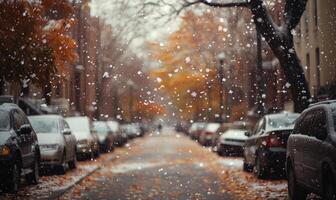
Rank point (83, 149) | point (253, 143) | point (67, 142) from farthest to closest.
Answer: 1. point (83, 149)
2. point (67, 142)
3. point (253, 143)

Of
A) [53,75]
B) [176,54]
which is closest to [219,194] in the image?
[53,75]

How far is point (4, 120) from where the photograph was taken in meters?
15.4

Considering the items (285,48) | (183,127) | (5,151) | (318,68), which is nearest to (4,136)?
(5,151)

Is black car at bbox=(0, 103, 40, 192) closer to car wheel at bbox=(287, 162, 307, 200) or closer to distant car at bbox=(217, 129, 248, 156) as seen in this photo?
car wheel at bbox=(287, 162, 307, 200)

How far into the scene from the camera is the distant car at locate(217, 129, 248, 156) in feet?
104

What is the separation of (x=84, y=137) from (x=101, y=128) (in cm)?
847

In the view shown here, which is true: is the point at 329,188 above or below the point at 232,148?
above

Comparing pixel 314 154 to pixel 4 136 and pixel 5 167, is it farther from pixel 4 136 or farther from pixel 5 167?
pixel 4 136

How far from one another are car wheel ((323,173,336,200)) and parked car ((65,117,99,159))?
18928mm

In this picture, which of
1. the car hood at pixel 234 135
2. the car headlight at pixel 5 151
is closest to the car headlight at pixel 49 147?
the car headlight at pixel 5 151

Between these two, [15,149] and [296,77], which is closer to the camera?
[15,149]

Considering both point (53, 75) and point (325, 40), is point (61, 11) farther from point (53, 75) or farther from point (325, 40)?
point (325, 40)

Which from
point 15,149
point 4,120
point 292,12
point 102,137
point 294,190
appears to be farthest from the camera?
point 102,137

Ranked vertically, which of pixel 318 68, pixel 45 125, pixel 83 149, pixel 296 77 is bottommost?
pixel 83 149
